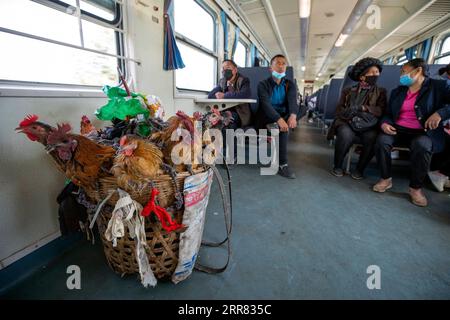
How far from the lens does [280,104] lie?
8.68 feet

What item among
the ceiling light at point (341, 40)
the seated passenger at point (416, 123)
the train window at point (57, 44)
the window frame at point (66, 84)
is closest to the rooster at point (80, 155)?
the window frame at point (66, 84)

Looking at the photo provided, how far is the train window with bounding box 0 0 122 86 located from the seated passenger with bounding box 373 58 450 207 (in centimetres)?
253

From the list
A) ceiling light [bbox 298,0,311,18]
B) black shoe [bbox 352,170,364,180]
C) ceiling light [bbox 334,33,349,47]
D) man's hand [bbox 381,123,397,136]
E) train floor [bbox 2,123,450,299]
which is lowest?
train floor [bbox 2,123,450,299]

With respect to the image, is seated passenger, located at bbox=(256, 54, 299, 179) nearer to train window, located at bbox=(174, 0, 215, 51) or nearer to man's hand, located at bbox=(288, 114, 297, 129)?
man's hand, located at bbox=(288, 114, 297, 129)

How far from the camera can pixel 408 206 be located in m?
1.76

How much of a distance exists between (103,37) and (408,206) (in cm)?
274

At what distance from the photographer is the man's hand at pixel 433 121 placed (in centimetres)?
175

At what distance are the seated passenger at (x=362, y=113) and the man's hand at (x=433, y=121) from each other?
1.53ft

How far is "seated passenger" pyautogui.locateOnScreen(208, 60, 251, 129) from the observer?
2650 millimetres

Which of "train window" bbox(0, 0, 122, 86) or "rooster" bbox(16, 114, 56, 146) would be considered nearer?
"rooster" bbox(16, 114, 56, 146)

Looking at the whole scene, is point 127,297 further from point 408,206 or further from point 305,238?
point 408,206

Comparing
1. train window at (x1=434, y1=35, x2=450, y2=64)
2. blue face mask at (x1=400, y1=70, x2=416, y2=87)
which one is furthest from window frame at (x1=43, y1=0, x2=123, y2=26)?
train window at (x1=434, y1=35, x2=450, y2=64)
